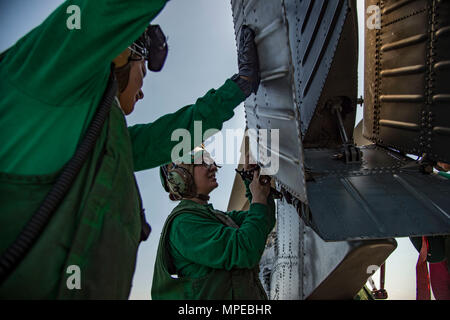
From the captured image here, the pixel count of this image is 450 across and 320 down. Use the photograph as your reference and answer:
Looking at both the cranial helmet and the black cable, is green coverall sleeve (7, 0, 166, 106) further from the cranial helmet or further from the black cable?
the cranial helmet

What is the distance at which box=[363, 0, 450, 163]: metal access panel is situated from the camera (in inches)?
121

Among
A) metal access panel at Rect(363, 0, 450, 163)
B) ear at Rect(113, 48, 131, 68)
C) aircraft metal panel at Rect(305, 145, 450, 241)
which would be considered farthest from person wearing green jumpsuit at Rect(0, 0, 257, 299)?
metal access panel at Rect(363, 0, 450, 163)

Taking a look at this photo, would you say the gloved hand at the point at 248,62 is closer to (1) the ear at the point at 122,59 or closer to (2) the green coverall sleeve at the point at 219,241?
(1) the ear at the point at 122,59

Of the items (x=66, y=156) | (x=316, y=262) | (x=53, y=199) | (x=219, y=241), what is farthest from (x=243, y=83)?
(x=316, y=262)

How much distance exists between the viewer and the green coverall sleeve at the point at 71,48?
3.51 ft

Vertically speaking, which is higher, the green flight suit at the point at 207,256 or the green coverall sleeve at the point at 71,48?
the green coverall sleeve at the point at 71,48

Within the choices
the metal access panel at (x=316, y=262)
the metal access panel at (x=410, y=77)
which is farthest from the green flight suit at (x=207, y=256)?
the metal access panel at (x=410, y=77)

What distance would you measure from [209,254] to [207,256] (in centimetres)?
2

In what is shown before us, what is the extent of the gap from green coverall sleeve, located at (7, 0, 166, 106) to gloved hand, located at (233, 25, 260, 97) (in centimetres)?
110

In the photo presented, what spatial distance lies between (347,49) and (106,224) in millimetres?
3288

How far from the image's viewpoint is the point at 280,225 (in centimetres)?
404

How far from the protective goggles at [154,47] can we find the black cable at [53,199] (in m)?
0.62

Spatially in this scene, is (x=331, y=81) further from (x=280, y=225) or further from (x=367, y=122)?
(x=280, y=225)

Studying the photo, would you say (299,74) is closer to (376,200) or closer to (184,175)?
(376,200)
